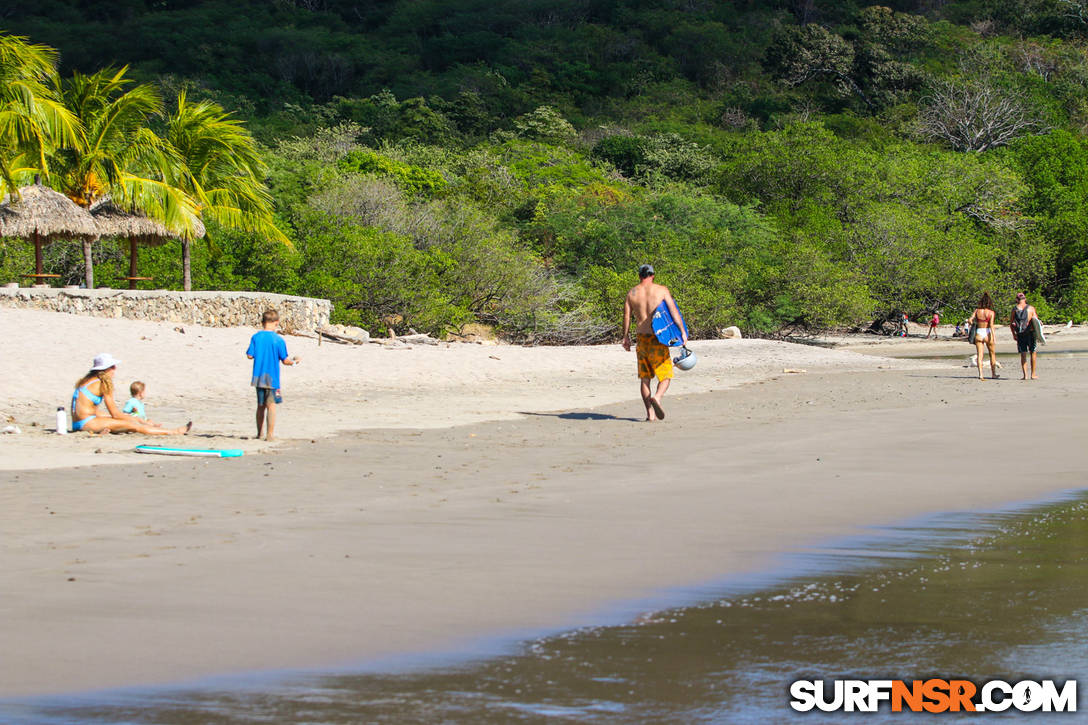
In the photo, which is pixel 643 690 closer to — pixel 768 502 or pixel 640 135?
pixel 768 502

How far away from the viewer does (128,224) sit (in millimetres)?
23344

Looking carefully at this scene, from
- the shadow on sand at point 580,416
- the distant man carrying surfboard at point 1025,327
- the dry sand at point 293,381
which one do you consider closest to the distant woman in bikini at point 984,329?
the distant man carrying surfboard at point 1025,327

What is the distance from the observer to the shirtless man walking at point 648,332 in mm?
12547

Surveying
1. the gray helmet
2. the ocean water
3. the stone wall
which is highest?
the stone wall

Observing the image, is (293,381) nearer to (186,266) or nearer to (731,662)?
(186,266)

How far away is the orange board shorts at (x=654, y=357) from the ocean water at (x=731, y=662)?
681 cm

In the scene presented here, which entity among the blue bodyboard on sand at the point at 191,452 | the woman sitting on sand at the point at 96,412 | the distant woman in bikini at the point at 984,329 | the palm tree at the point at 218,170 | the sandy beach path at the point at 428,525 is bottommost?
the sandy beach path at the point at 428,525

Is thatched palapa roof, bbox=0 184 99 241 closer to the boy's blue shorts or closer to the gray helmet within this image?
the boy's blue shorts

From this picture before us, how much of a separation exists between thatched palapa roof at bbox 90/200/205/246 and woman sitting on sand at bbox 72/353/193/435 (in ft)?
40.9

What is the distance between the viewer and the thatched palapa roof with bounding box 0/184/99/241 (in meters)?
21.6

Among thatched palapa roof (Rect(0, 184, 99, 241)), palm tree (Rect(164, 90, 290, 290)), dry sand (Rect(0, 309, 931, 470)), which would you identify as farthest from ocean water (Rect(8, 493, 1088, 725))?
palm tree (Rect(164, 90, 290, 290))

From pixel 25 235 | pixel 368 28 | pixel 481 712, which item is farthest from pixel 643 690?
pixel 368 28

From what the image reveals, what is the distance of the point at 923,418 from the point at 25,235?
56.1 feet

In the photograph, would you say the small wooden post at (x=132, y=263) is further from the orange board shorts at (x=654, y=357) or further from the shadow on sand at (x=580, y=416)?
the orange board shorts at (x=654, y=357)
